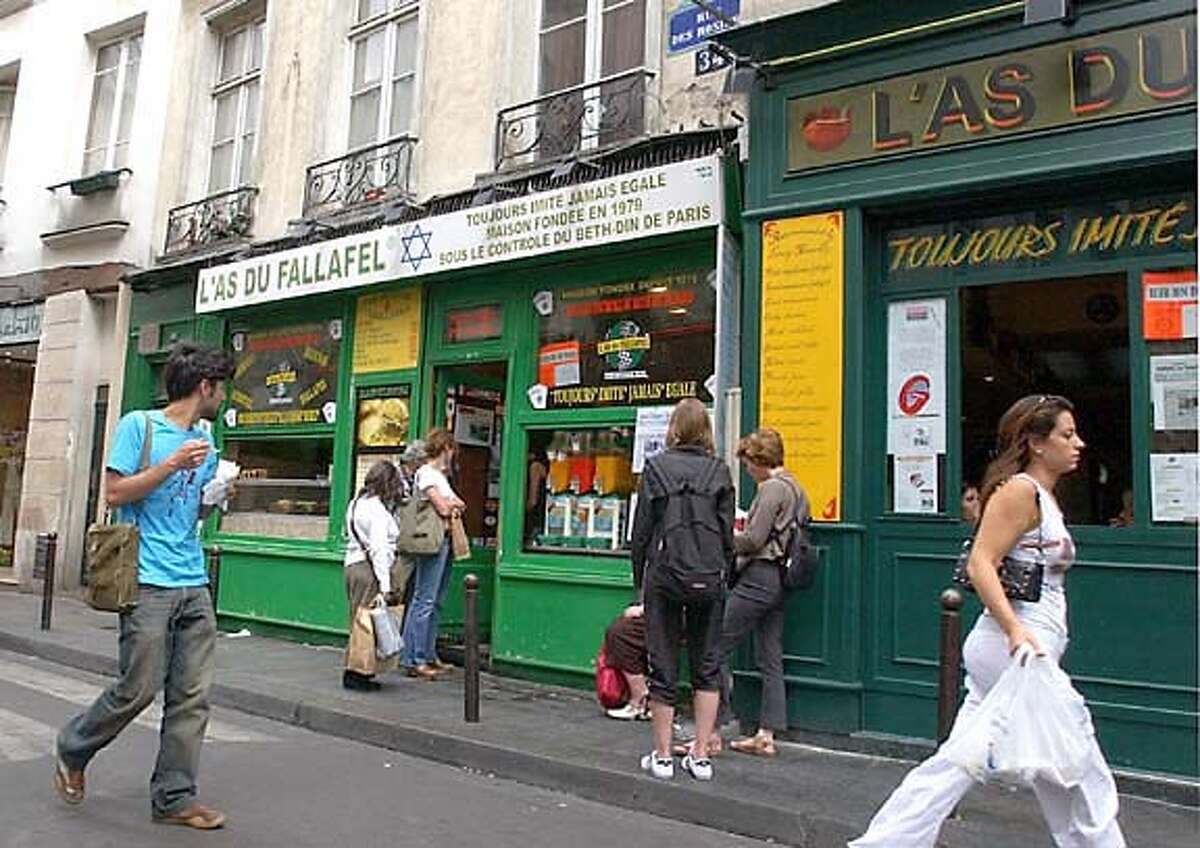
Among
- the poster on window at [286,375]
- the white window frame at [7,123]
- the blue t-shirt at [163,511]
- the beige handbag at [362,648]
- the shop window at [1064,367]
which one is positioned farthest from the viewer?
the white window frame at [7,123]

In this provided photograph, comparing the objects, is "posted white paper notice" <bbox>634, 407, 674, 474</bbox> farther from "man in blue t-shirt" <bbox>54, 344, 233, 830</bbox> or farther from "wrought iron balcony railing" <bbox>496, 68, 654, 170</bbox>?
"man in blue t-shirt" <bbox>54, 344, 233, 830</bbox>

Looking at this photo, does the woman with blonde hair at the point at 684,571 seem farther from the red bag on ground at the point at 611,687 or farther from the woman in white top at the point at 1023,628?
the woman in white top at the point at 1023,628

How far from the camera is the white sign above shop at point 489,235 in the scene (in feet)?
24.4

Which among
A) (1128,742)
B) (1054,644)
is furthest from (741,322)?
(1054,644)

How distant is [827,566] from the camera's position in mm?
6434

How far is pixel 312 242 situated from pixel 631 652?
5.53 meters

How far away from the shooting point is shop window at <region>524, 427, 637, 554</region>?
8094 mm

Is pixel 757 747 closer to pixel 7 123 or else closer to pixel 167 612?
pixel 167 612

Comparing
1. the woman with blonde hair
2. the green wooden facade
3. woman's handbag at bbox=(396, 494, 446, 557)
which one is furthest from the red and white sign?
woman's handbag at bbox=(396, 494, 446, 557)

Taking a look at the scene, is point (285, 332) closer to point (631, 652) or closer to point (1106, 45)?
point (631, 652)

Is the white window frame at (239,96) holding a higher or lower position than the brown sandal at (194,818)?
higher

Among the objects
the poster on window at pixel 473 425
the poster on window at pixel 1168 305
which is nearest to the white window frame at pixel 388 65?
the poster on window at pixel 473 425

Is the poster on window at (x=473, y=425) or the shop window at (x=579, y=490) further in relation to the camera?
the poster on window at (x=473, y=425)

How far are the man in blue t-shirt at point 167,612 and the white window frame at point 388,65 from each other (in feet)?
20.4
